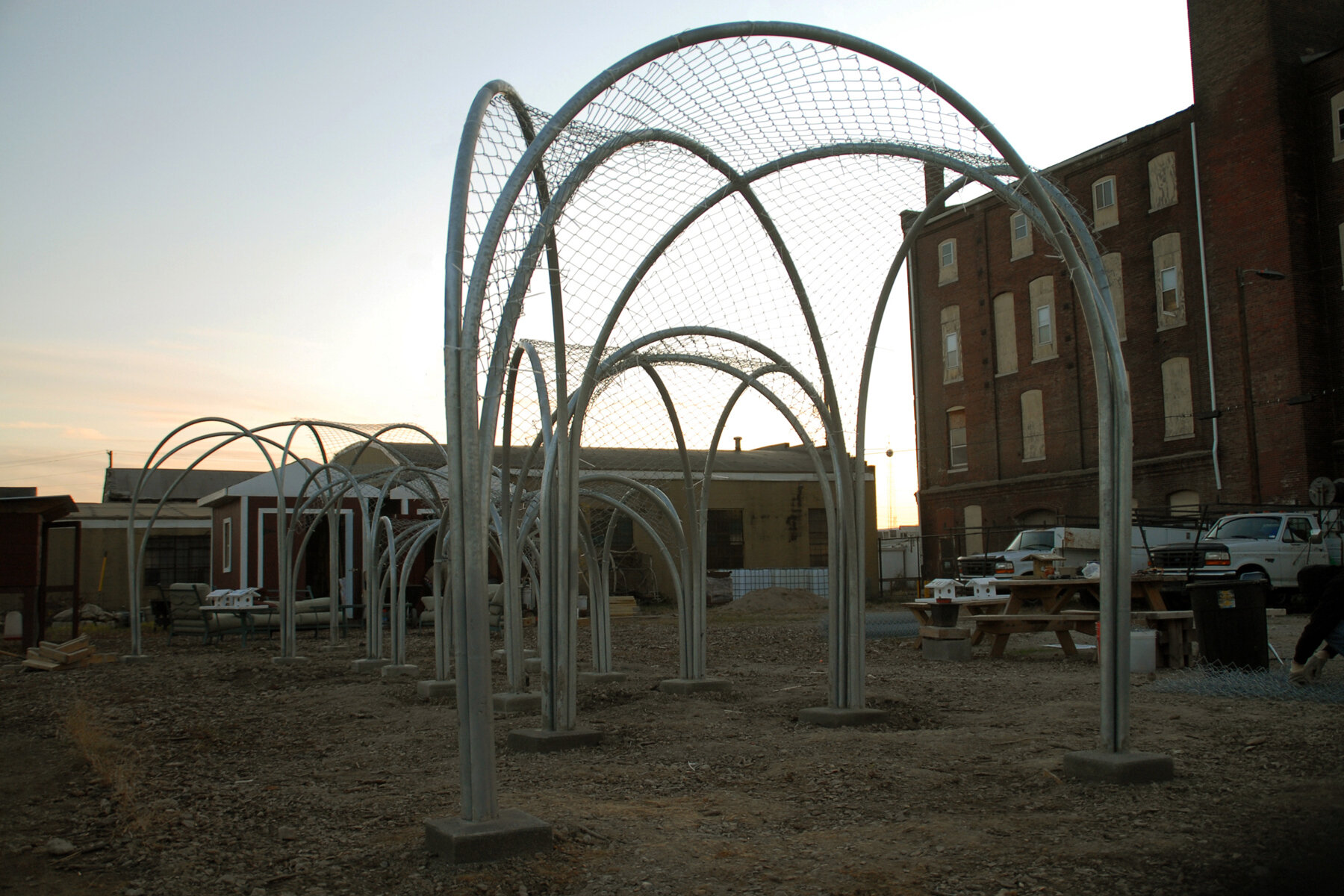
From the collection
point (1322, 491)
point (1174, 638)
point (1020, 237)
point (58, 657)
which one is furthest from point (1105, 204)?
point (58, 657)

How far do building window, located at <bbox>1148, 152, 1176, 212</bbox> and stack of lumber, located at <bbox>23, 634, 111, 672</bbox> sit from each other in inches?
969

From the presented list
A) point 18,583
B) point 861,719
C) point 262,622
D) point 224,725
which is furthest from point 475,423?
point 262,622

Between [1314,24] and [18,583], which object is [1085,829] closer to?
[18,583]

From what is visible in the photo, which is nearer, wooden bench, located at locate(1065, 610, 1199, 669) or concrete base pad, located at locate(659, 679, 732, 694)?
concrete base pad, located at locate(659, 679, 732, 694)

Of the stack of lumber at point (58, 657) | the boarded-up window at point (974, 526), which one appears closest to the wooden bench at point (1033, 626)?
the stack of lumber at point (58, 657)

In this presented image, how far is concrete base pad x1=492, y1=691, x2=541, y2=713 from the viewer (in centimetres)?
902

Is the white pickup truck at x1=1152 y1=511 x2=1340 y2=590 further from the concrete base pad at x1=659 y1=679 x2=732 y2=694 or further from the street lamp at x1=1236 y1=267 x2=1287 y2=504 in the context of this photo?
the concrete base pad at x1=659 y1=679 x2=732 y2=694

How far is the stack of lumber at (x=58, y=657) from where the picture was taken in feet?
45.3

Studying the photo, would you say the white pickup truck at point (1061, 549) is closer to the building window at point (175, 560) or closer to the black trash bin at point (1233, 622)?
the black trash bin at point (1233, 622)

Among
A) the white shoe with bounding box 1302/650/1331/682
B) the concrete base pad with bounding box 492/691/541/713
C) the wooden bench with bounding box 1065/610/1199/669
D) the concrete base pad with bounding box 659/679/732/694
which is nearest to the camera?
the white shoe with bounding box 1302/650/1331/682

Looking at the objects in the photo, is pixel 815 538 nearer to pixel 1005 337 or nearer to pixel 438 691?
pixel 1005 337

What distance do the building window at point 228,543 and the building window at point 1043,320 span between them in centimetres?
2156

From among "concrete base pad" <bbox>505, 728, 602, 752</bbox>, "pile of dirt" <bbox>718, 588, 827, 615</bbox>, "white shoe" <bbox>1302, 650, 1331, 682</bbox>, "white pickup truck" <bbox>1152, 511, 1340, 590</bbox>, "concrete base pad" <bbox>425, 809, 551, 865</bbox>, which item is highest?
"white pickup truck" <bbox>1152, 511, 1340, 590</bbox>

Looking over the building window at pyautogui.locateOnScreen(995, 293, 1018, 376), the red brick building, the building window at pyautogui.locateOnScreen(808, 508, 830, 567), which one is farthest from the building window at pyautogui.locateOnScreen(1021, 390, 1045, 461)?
the building window at pyautogui.locateOnScreen(808, 508, 830, 567)
